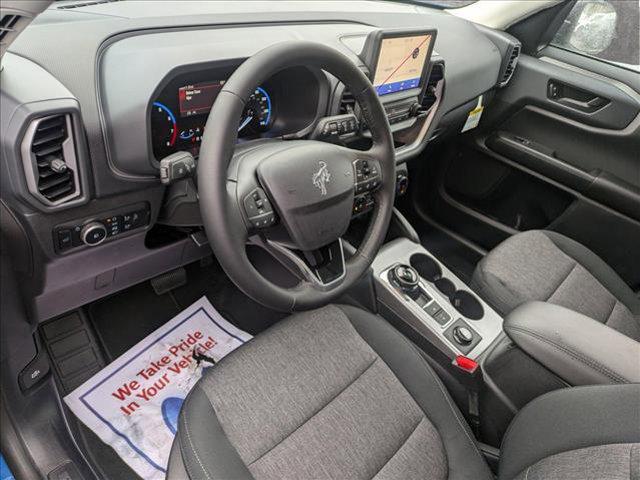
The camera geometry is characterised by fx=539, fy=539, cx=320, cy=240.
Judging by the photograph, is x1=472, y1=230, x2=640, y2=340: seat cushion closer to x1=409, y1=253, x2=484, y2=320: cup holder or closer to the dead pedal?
x1=409, y1=253, x2=484, y2=320: cup holder

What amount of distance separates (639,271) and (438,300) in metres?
0.77

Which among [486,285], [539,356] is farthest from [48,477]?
[486,285]

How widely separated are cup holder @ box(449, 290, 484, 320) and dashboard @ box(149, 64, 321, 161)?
0.69m

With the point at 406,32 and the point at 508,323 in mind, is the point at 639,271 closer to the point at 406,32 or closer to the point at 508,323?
the point at 508,323

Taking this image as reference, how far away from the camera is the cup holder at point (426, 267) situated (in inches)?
62.6

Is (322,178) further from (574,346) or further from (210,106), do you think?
(574,346)

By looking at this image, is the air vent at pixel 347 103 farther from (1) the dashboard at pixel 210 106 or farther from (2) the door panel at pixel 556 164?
(2) the door panel at pixel 556 164

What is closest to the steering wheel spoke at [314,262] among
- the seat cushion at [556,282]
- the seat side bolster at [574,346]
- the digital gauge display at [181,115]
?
the digital gauge display at [181,115]

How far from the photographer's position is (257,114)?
46.2 inches

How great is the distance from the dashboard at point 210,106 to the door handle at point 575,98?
1044 mm

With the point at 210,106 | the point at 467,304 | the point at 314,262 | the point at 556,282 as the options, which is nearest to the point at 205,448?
the point at 314,262

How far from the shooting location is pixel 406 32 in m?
1.30

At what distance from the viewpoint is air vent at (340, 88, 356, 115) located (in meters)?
1.21

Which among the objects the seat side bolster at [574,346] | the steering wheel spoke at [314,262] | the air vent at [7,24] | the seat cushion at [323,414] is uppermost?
the air vent at [7,24]
